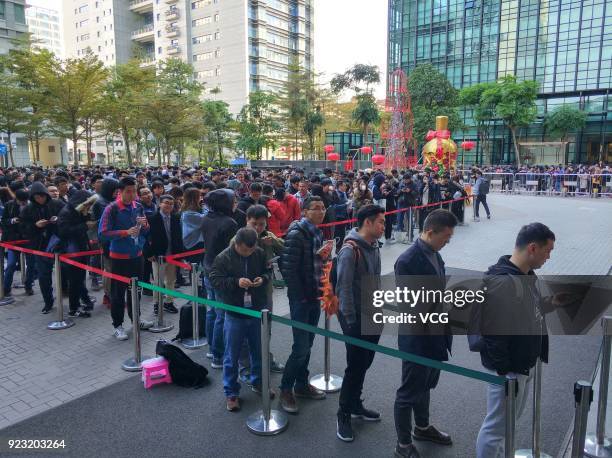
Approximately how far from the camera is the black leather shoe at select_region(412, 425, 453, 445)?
12.6 ft

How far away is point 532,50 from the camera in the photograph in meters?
57.5

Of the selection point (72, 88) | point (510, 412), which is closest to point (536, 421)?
point (510, 412)

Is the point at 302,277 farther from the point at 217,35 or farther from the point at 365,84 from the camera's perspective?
the point at 217,35

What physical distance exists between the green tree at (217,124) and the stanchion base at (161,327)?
38029 millimetres

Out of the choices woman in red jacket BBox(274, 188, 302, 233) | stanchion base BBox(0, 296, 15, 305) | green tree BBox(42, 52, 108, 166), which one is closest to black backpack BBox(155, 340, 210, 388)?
woman in red jacket BBox(274, 188, 302, 233)

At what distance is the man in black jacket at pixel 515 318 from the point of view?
2895mm

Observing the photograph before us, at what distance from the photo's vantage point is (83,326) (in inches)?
261

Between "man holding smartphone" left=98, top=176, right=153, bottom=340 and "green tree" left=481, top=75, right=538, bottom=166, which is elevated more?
"green tree" left=481, top=75, right=538, bottom=166

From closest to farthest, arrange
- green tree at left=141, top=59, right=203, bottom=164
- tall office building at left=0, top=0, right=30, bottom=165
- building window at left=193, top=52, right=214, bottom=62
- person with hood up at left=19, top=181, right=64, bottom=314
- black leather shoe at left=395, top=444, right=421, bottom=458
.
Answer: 1. black leather shoe at left=395, top=444, right=421, bottom=458
2. person with hood up at left=19, top=181, right=64, bottom=314
3. green tree at left=141, top=59, right=203, bottom=164
4. tall office building at left=0, top=0, right=30, bottom=165
5. building window at left=193, top=52, right=214, bottom=62

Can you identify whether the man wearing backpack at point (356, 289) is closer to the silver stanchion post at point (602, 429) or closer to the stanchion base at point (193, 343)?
the silver stanchion post at point (602, 429)

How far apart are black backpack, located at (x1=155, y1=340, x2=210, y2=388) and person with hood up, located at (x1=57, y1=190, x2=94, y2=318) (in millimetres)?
2710

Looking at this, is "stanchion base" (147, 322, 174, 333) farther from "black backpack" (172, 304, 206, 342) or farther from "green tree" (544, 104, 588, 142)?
"green tree" (544, 104, 588, 142)

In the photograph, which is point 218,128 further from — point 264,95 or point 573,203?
point 573,203

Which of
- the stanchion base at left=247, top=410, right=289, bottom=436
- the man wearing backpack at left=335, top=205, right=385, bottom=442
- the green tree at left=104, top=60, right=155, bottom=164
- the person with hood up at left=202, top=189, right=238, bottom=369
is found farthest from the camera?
the green tree at left=104, top=60, right=155, bottom=164
